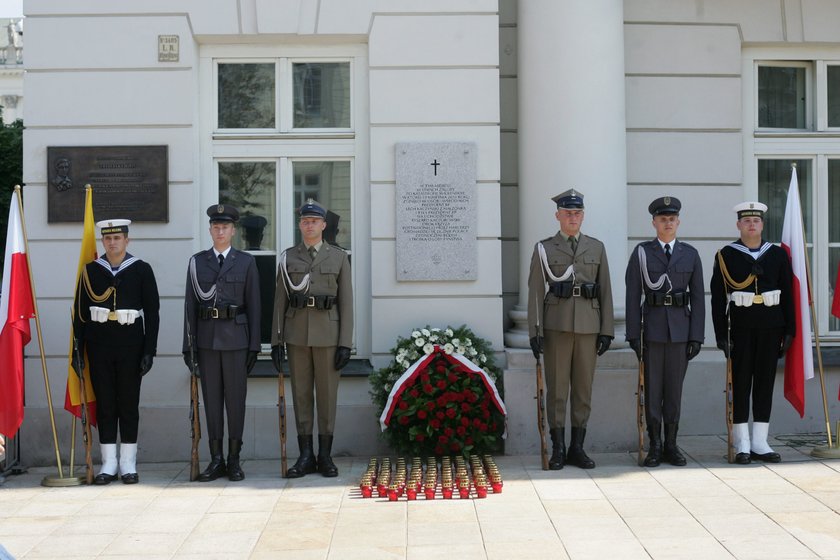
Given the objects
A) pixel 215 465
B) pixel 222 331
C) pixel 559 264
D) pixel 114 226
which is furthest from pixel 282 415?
pixel 559 264

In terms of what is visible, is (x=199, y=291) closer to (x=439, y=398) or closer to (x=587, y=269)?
(x=439, y=398)

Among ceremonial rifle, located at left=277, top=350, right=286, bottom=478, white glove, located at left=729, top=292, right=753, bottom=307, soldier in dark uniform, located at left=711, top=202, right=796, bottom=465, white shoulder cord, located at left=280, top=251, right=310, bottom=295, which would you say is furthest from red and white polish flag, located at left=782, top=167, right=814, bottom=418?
ceremonial rifle, located at left=277, top=350, right=286, bottom=478

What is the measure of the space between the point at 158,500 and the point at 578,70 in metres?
4.29

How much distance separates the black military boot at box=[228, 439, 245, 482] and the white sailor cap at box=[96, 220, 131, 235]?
5.27ft

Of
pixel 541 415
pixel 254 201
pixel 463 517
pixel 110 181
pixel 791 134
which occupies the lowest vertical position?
pixel 463 517

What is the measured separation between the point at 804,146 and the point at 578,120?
209cm

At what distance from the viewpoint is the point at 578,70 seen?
8.21 m

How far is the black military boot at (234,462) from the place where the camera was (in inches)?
287

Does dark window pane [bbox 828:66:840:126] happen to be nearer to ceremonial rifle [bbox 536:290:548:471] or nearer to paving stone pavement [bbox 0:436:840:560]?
paving stone pavement [bbox 0:436:840:560]

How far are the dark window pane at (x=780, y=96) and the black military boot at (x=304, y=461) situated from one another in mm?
4517

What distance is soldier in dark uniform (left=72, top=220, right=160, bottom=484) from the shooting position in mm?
7363

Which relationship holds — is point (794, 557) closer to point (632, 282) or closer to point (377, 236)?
point (632, 282)

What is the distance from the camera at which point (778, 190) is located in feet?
29.5

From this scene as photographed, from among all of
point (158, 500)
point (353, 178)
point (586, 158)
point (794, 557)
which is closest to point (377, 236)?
point (353, 178)
